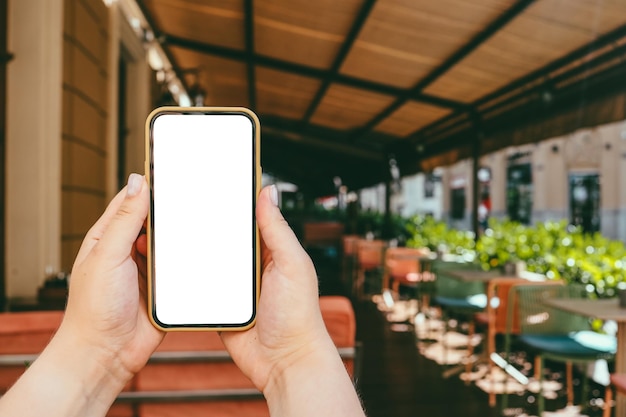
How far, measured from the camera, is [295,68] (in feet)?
24.2

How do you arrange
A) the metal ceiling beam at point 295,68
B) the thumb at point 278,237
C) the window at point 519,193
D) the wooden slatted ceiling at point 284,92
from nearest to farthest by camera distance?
1. the thumb at point 278,237
2. the metal ceiling beam at point 295,68
3. the wooden slatted ceiling at point 284,92
4. the window at point 519,193

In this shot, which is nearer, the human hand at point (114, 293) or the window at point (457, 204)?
the human hand at point (114, 293)

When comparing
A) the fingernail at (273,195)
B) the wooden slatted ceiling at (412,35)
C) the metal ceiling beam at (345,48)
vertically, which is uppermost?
the metal ceiling beam at (345,48)

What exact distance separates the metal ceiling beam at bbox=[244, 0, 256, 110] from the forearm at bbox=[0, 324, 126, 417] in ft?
17.3

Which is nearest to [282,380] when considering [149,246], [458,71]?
[149,246]

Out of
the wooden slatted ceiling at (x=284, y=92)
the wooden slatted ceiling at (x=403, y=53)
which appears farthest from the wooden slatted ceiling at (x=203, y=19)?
the wooden slatted ceiling at (x=284, y=92)

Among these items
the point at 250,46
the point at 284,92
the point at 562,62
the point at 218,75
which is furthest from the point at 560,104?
the point at 218,75

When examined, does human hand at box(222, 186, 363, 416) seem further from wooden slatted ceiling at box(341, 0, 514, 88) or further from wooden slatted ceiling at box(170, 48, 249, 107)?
wooden slatted ceiling at box(170, 48, 249, 107)

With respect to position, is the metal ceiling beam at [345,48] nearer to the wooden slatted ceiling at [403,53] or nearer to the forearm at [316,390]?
the wooden slatted ceiling at [403,53]

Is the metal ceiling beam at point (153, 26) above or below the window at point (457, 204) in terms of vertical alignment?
above

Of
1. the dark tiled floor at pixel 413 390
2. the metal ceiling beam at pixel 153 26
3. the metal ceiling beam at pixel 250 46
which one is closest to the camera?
the dark tiled floor at pixel 413 390

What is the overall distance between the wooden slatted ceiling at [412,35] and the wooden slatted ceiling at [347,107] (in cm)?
99

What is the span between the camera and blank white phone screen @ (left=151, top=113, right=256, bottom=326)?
93 centimetres

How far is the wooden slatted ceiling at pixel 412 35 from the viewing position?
4.43 metres
